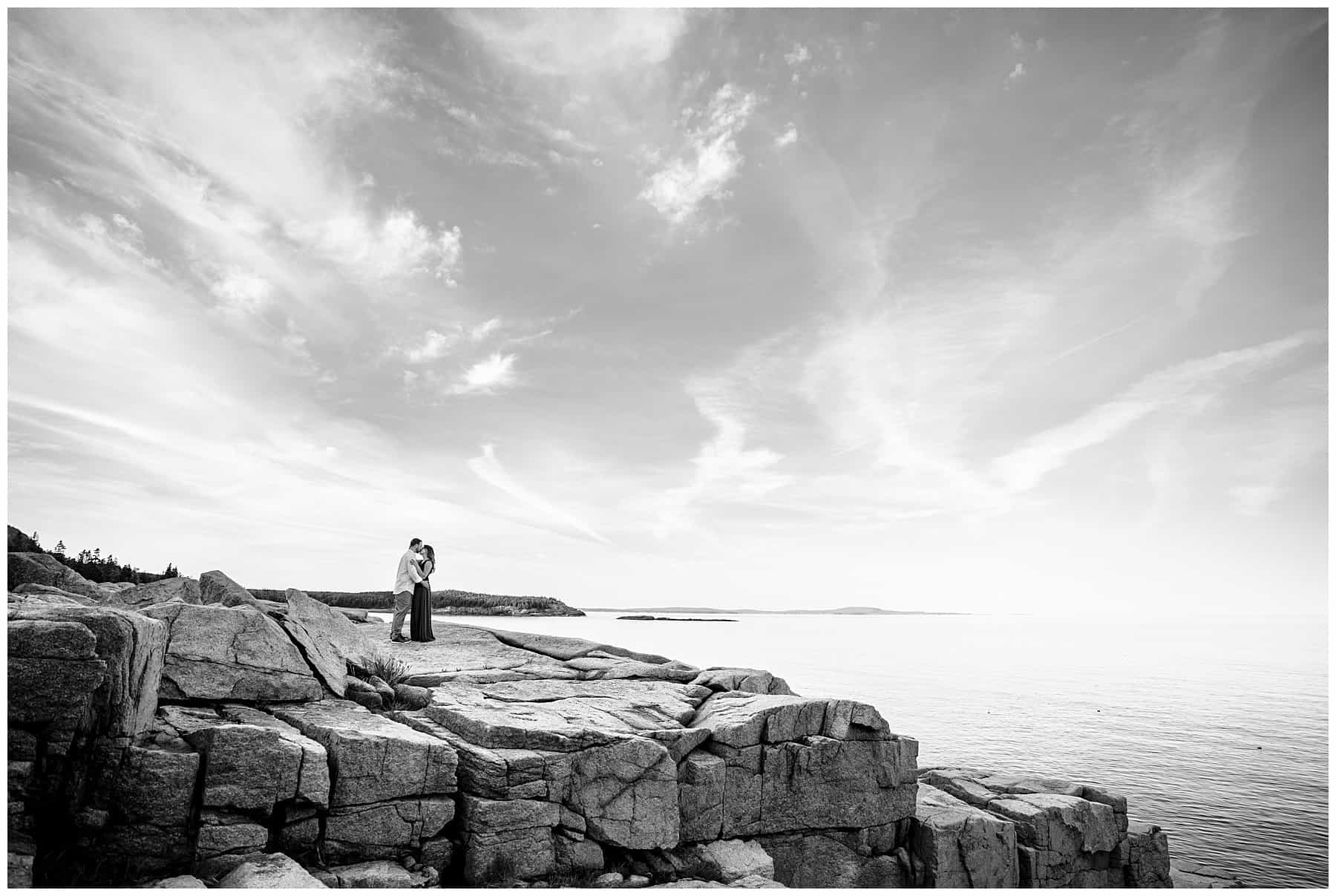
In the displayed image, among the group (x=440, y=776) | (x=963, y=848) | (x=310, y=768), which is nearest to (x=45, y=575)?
(x=310, y=768)

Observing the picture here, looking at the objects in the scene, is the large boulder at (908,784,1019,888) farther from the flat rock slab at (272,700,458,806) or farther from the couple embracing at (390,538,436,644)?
the couple embracing at (390,538,436,644)

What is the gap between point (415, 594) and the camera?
2230 centimetres

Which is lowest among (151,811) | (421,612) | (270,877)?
(270,877)

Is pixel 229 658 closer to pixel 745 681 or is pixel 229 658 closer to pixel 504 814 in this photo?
pixel 504 814

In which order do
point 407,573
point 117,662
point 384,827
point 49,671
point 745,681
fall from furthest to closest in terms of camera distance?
point 407,573 < point 745,681 < point 384,827 < point 117,662 < point 49,671

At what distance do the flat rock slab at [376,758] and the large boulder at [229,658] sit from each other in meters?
0.56

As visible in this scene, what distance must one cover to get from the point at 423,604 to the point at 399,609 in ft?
2.58

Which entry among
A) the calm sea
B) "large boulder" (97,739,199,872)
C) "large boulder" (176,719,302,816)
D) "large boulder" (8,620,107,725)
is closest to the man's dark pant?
"large boulder" (176,719,302,816)

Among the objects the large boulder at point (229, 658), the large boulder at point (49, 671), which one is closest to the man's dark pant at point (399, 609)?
the large boulder at point (229, 658)

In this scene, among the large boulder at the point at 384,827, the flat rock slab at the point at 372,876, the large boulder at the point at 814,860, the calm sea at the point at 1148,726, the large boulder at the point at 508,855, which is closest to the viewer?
the flat rock slab at the point at 372,876

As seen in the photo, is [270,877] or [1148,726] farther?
[1148,726]

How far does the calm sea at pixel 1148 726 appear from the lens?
83.8 feet

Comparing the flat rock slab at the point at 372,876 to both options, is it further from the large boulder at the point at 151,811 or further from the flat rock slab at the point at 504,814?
the large boulder at the point at 151,811

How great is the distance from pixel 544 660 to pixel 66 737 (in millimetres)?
12596
